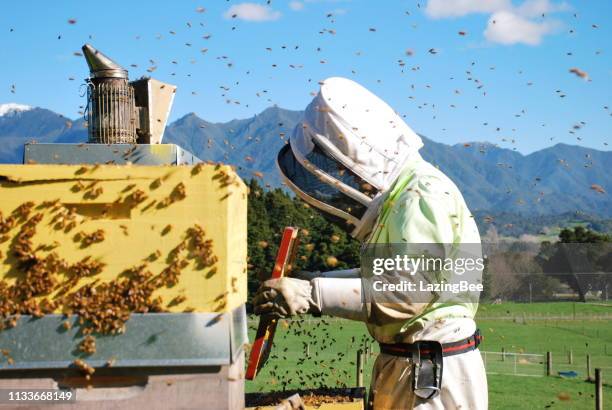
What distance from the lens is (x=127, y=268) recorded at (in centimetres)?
221

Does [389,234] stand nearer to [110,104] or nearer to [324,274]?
[324,274]

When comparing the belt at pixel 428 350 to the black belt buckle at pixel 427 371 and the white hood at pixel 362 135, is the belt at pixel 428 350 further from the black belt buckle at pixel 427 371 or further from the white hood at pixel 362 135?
the white hood at pixel 362 135

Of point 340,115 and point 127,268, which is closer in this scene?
point 127,268

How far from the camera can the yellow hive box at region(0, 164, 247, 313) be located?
2.21 meters

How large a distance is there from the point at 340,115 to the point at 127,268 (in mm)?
2262

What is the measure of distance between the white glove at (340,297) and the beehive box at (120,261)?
1.63m

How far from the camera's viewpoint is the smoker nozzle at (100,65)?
3.07 metres

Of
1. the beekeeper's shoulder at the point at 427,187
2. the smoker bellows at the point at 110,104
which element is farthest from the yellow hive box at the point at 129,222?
the beekeeper's shoulder at the point at 427,187

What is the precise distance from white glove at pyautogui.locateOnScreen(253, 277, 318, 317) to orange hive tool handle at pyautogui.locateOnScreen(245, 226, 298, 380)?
4 cm

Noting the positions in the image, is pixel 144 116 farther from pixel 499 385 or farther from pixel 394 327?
pixel 499 385

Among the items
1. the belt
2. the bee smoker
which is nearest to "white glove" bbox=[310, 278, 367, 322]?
the belt

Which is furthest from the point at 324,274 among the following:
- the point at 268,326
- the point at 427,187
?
the point at 268,326

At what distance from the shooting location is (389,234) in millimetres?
3912

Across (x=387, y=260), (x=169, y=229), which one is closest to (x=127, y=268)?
(x=169, y=229)
